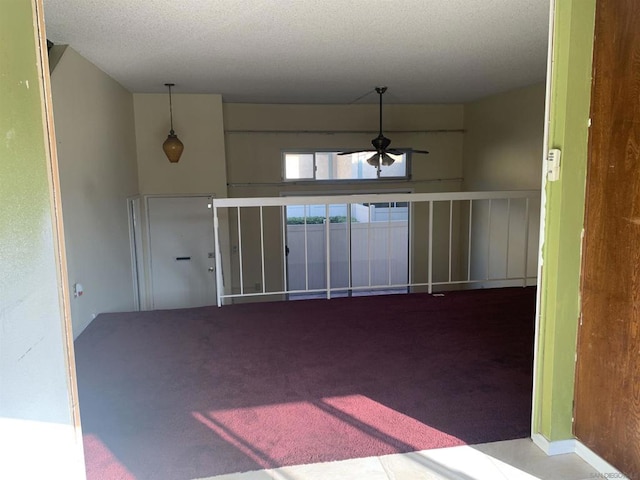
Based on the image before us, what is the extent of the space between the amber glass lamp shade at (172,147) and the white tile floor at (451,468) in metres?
4.47

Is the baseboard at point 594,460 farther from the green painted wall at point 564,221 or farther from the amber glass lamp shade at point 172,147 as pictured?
the amber glass lamp shade at point 172,147

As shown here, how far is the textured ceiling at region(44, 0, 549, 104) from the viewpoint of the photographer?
280 centimetres

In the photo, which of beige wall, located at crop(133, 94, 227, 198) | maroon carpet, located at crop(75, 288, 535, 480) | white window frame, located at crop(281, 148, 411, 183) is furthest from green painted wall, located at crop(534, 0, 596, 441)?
white window frame, located at crop(281, 148, 411, 183)

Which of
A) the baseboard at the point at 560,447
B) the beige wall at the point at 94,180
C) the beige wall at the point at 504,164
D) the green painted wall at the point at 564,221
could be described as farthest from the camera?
the beige wall at the point at 504,164

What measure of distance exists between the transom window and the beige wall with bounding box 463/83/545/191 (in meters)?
1.04

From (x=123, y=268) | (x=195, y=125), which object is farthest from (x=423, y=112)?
(x=123, y=268)

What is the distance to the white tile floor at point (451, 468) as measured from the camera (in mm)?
1691

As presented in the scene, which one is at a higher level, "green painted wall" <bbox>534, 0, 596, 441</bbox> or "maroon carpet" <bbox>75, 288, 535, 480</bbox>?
"green painted wall" <bbox>534, 0, 596, 441</bbox>

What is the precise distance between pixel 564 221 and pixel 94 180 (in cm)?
372

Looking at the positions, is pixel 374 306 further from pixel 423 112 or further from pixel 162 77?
pixel 423 112

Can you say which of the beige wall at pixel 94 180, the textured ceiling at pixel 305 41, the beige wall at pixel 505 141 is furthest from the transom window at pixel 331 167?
the beige wall at pixel 94 180

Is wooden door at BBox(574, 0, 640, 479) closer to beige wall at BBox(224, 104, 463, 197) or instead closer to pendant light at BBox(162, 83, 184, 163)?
pendant light at BBox(162, 83, 184, 163)

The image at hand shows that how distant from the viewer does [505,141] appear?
6055 mm

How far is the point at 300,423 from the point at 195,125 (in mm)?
4632
